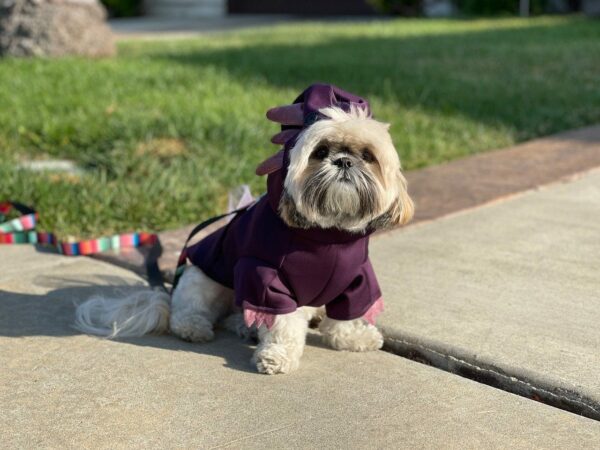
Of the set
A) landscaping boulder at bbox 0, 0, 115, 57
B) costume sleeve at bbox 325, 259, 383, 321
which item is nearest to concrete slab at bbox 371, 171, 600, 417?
costume sleeve at bbox 325, 259, 383, 321

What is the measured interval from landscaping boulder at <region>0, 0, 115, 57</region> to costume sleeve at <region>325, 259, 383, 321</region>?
7.91 meters

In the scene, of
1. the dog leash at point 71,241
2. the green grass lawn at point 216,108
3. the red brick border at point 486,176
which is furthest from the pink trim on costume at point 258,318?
the green grass lawn at point 216,108

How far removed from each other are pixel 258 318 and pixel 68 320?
0.91 metres

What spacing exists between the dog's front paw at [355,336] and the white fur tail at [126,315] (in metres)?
0.65

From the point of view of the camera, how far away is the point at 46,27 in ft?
34.4

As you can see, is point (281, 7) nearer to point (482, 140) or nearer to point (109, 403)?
point (482, 140)

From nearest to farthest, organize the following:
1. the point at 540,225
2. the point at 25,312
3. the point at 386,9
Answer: the point at 25,312 → the point at 540,225 → the point at 386,9

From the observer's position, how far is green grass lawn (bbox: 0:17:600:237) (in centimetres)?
531

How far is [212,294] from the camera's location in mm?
3674

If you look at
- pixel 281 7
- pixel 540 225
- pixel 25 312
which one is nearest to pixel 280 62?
pixel 540 225

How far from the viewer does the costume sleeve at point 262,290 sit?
3.23 meters

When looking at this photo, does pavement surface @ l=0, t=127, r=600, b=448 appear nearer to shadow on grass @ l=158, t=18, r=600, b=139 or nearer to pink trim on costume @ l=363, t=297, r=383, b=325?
pink trim on costume @ l=363, t=297, r=383, b=325

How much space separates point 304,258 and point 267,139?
338 cm

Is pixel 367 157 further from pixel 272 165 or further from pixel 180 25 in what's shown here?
pixel 180 25
